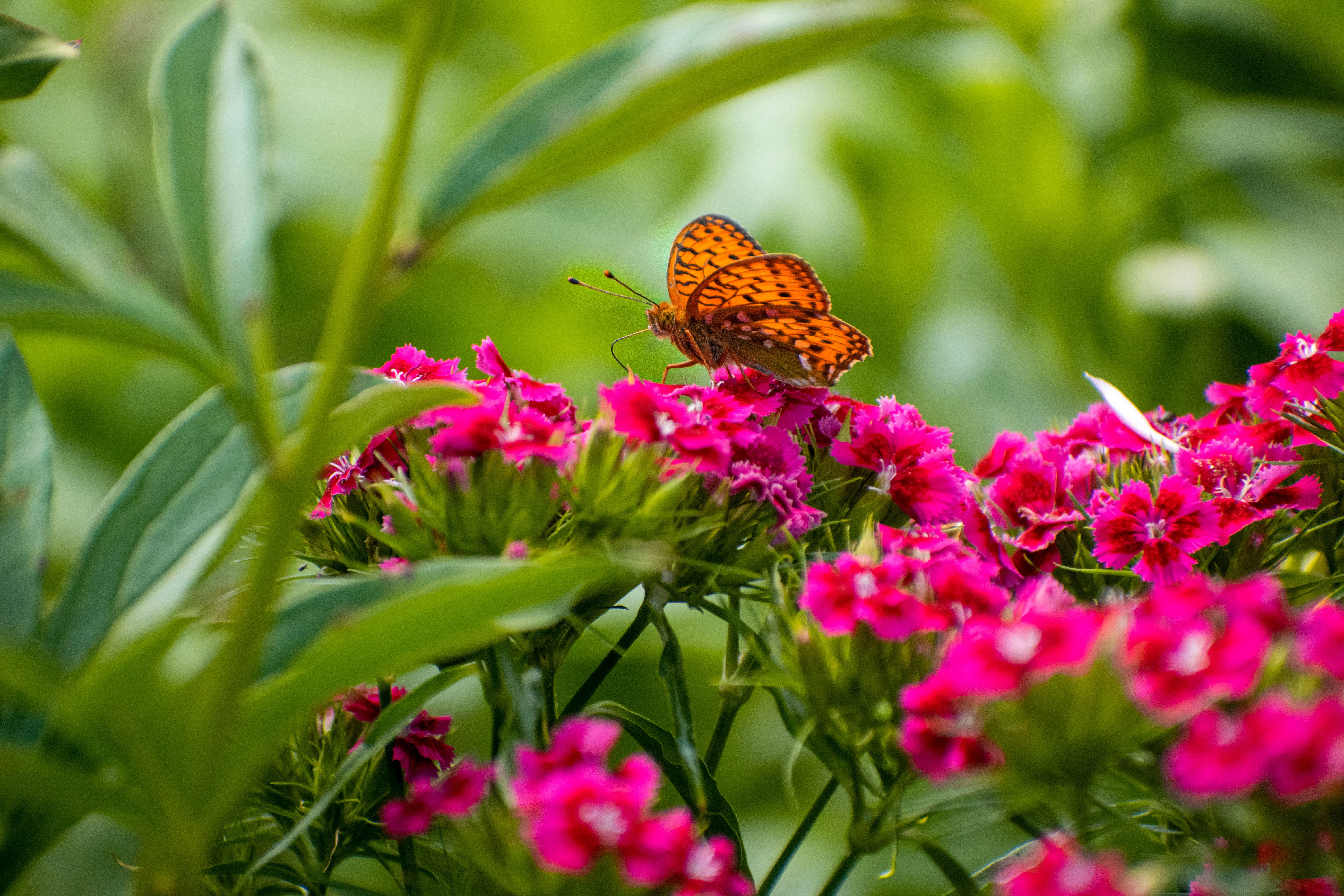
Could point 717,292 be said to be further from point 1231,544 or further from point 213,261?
point 213,261

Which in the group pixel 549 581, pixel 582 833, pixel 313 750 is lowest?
pixel 313 750

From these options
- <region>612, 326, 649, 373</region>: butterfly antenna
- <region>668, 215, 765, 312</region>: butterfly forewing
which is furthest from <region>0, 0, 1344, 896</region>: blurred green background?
<region>668, 215, 765, 312</region>: butterfly forewing

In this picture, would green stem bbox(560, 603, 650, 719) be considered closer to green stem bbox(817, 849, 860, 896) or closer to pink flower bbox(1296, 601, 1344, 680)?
green stem bbox(817, 849, 860, 896)

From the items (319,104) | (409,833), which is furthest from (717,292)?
(319,104)

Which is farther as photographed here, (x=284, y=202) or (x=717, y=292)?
(x=284, y=202)

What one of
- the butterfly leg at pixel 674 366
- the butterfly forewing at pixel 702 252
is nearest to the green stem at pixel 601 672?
the butterfly leg at pixel 674 366
